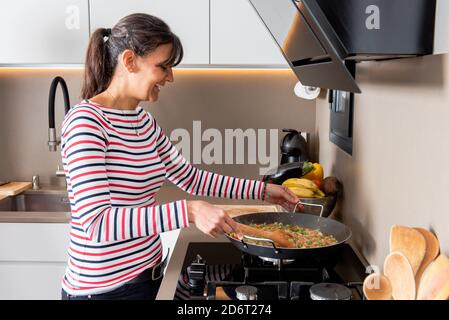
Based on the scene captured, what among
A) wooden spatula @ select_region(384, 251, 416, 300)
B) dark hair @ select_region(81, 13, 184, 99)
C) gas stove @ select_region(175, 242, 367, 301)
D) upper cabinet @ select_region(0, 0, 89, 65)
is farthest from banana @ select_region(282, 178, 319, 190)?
upper cabinet @ select_region(0, 0, 89, 65)

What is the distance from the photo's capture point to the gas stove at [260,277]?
1.05 m

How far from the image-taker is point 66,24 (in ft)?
6.35

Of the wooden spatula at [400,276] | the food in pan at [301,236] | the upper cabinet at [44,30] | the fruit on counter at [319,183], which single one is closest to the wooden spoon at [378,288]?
the wooden spatula at [400,276]

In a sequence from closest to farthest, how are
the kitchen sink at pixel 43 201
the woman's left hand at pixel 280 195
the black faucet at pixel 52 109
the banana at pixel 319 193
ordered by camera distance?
the woman's left hand at pixel 280 195 → the banana at pixel 319 193 → the black faucet at pixel 52 109 → the kitchen sink at pixel 43 201

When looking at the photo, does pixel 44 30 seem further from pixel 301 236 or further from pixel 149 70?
pixel 301 236

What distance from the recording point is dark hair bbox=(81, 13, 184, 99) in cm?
122

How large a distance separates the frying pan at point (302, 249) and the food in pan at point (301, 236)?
2 centimetres

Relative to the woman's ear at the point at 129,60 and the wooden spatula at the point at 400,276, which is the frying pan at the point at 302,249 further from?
the woman's ear at the point at 129,60

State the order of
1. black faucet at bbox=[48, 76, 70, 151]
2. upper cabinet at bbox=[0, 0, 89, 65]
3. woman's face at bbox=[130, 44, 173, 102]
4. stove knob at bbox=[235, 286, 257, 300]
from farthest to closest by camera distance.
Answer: black faucet at bbox=[48, 76, 70, 151], upper cabinet at bbox=[0, 0, 89, 65], woman's face at bbox=[130, 44, 173, 102], stove knob at bbox=[235, 286, 257, 300]

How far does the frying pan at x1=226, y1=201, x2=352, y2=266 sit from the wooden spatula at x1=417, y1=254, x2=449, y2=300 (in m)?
0.39

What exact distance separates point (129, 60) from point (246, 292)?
2.08ft

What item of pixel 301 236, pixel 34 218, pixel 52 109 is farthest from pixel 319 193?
pixel 52 109

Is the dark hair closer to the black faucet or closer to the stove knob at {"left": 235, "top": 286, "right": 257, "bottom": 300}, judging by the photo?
the stove knob at {"left": 235, "top": 286, "right": 257, "bottom": 300}

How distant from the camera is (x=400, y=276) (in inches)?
34.5
